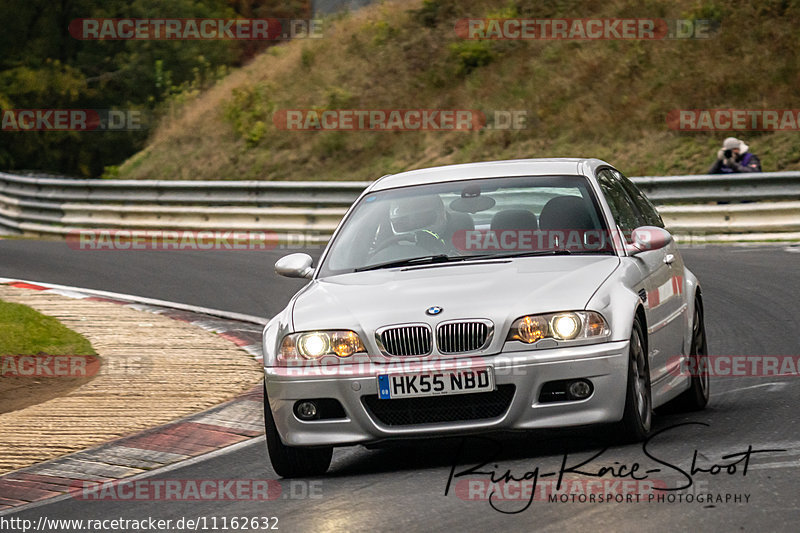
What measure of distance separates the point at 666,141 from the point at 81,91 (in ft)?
100

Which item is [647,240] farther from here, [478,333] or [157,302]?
[157,302]

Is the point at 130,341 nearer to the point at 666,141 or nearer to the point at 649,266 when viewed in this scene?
the point at 649,266

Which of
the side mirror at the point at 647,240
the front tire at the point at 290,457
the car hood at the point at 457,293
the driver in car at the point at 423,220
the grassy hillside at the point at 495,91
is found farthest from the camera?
the grassy hillside at the point at 495,91

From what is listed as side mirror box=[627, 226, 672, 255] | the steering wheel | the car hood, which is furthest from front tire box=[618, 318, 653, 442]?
the steering wheel

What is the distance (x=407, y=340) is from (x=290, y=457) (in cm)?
93

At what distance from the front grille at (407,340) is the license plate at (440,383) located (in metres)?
0.12

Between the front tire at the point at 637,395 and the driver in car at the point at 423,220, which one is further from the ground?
the driver in car at the point at 423,220

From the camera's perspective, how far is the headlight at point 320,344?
6.55m

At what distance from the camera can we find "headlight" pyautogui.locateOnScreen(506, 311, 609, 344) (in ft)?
21.0

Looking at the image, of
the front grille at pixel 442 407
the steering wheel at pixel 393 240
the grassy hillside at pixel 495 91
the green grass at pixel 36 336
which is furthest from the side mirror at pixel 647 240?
the grassy hillside at pixel 495 91

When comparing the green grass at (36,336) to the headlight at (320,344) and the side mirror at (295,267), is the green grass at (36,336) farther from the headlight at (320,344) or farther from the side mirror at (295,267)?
the headlight at (320,344)

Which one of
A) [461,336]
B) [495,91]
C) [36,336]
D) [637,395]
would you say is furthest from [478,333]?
[495,91]

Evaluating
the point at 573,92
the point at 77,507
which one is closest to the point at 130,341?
the point at 77,507

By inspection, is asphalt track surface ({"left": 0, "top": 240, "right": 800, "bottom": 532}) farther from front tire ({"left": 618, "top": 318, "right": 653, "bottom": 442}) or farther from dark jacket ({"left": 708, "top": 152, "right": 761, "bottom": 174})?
dark jacket ({"left": 708, "top": 152, "right": 761, "bottom": 174})
